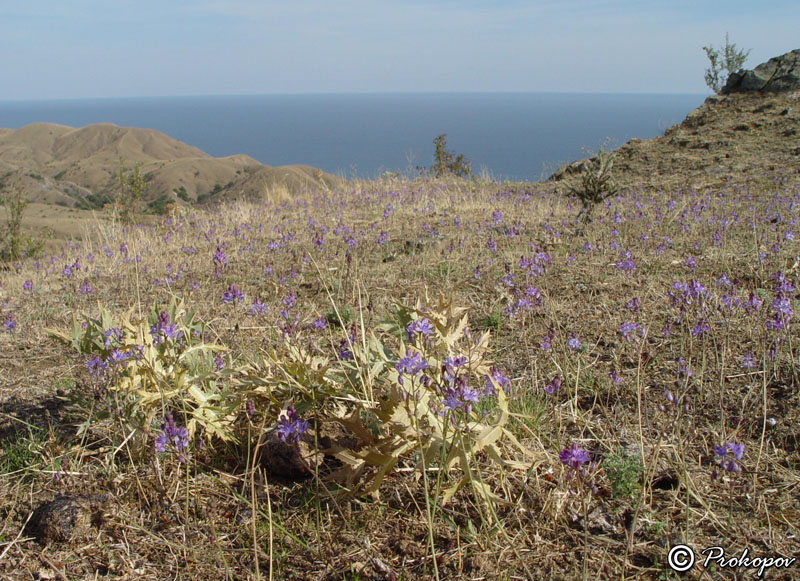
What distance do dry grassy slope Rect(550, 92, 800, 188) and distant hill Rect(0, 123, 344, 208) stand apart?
40.3 m

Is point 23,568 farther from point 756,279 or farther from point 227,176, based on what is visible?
point 227,176

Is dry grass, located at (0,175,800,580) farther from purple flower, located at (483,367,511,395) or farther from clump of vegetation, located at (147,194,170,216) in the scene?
clump of vegetation, located at (147,194,170,216)

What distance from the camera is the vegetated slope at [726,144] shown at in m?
9.81

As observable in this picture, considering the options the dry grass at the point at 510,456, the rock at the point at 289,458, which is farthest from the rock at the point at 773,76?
the rock at the point at 289,458

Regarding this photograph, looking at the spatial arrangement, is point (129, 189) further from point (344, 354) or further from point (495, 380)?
point (495, 380)

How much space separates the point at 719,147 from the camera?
11.3 metres

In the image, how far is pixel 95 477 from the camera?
2275 millimetres

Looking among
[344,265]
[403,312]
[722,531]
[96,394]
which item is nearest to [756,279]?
[722,531]

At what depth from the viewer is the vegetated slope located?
981cm

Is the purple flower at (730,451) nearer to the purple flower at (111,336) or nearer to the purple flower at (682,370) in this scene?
the purple flower at (682,370)

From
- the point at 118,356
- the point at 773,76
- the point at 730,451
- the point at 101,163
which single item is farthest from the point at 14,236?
the point at 101,163

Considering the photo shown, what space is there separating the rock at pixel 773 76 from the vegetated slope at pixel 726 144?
2 cm

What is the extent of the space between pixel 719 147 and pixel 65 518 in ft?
42.1

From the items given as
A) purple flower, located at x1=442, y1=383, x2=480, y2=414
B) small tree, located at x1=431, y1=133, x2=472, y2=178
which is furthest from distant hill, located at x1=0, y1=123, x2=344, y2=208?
purple flower, located at x1=442, y1=383, x2=480, y2=414
